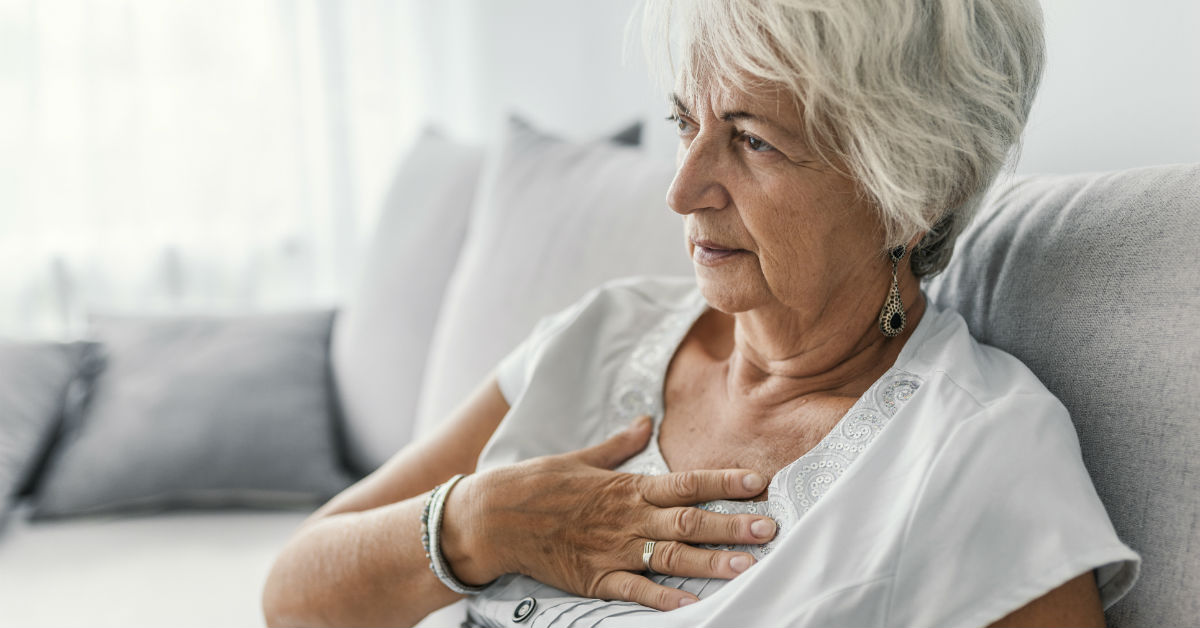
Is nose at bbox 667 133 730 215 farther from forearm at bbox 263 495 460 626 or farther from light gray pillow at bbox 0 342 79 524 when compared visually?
light gray pillow at bbox 0 342 79 524

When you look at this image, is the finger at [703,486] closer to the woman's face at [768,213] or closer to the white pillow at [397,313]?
the woman's face at [768,213]

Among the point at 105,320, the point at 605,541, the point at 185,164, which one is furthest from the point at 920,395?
the point at 185,164

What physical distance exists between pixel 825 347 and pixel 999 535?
308 millimetres

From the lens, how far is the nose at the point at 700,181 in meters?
0.97

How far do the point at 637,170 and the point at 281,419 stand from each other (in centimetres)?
88

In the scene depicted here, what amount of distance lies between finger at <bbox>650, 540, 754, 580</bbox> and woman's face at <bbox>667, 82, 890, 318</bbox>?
0.26 metres

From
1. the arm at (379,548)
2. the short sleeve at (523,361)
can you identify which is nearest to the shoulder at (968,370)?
the short sleeve at (523,361)

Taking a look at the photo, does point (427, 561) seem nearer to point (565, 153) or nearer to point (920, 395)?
point (920, 395)

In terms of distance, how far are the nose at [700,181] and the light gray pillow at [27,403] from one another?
1472 mm

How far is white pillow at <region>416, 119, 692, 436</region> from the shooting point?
1.49 meters

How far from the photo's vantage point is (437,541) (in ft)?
3.51

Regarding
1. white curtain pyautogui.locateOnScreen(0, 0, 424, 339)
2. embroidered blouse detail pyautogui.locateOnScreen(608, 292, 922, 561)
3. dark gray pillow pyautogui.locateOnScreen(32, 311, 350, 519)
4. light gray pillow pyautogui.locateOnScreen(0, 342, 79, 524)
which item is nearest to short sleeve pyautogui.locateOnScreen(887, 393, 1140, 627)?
embroidered blouse detail pyautogui.locateOnScreen(608, 292, 922, 561)

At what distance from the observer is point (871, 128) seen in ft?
2.89

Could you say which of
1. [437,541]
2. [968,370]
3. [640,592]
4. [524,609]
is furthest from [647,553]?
[968,370]
